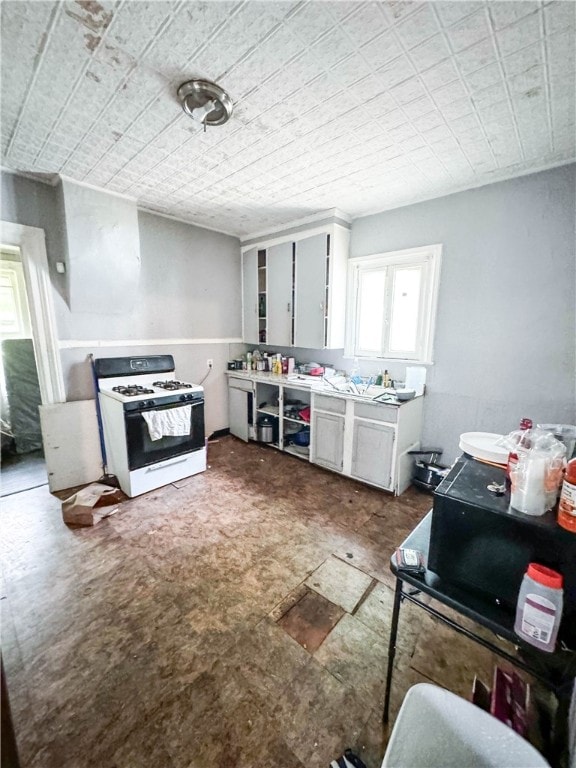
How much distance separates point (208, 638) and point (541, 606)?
1428 millimetres

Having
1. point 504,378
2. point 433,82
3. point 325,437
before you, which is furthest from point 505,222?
point 325,437

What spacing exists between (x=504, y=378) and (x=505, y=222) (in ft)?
4.10

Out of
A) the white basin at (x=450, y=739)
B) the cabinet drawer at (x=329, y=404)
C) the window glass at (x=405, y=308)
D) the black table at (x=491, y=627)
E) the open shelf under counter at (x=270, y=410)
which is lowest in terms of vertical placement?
the white basin at (x=450, y=739)

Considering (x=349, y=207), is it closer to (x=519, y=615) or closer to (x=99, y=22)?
(x=99, y=22)

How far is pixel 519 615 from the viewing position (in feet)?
2.78

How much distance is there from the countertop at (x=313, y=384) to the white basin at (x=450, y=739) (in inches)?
76.3

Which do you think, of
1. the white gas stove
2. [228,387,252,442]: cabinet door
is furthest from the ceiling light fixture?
[228,387,252,442]: cabinet door

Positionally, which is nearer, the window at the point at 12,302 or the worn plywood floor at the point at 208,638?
the worn plywood floor at the point at 208,638

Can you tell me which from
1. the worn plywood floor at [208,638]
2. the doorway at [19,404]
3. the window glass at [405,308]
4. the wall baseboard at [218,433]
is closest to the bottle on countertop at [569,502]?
the worn plywood floor at [208,638]

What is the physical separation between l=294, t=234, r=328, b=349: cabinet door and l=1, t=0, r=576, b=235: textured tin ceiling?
Result: 2.67 feet

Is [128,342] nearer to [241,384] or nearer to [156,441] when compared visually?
[156,441]

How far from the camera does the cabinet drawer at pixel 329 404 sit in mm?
2934

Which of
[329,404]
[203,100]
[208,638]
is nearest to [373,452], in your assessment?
[329,404]

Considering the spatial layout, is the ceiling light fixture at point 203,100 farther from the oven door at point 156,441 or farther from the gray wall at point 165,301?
the oven door at point 156,441
